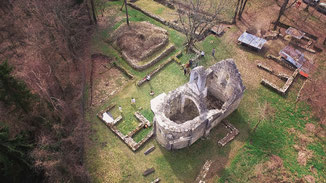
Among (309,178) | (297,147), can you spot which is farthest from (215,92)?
(309,178)

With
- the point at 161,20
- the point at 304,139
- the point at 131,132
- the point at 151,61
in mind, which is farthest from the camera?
the point at 161,20

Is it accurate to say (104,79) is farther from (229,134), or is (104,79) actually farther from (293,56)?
Result: (293,56)

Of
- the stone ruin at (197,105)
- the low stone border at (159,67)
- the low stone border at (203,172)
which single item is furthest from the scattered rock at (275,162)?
the low stone border at (159,67)

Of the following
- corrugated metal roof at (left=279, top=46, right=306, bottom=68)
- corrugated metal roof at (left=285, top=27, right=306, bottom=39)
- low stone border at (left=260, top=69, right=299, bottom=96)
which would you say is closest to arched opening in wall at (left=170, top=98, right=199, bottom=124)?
low stone border at (left=260, top=69, right=299, bottom=96)

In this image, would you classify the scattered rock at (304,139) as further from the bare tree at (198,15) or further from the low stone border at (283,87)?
the bare tree at (198,15)

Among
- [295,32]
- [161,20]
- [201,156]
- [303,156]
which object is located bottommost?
[201,156]

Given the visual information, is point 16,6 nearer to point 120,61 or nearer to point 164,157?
point 120,61

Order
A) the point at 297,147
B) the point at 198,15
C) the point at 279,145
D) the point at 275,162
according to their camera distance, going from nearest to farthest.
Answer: the point at 275,162
the point at 297,147
the point at 279,145
the point at 198,15
